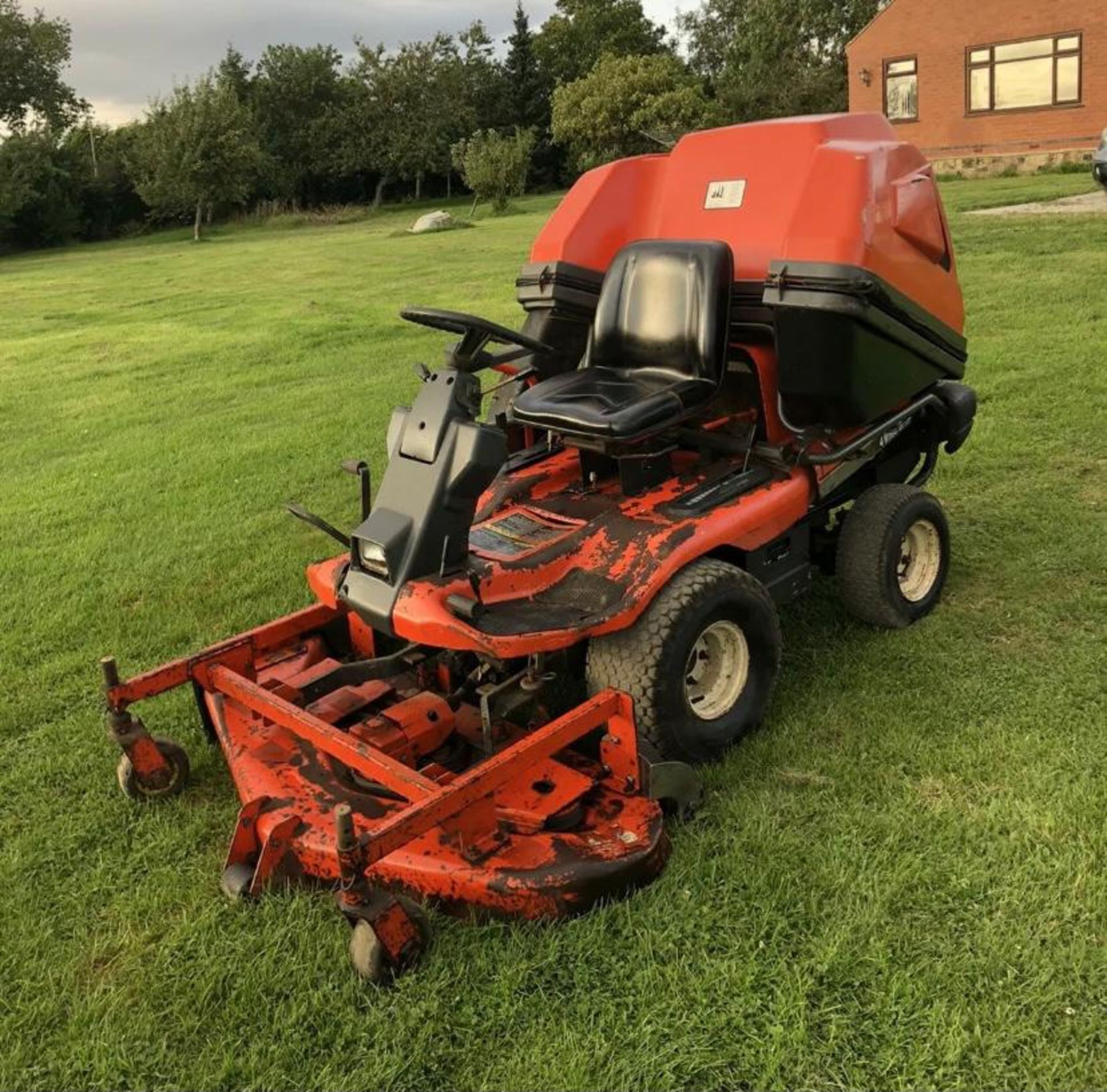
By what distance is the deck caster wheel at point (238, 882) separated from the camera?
2.55 m

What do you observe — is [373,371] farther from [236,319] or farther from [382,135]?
[382,135]

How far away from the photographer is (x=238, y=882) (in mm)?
2566

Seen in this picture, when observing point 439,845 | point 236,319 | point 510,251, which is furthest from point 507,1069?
point 510,251

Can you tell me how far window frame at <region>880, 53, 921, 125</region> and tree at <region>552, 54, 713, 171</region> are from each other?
31.6ft

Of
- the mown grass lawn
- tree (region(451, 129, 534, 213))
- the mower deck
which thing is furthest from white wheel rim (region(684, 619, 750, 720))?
tree (region(451, 129, 534, 213))

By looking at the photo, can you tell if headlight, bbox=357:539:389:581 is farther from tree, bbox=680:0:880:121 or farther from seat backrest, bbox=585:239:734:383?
tree, bbox=680:0:880:121

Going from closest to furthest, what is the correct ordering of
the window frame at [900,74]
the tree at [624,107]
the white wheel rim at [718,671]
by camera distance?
the white wheel rim at [718,671]
the window frame at [900,74]
the tree at [624,107]

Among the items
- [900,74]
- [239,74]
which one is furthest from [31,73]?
[900,74]

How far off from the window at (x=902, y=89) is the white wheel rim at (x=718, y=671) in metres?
25.2

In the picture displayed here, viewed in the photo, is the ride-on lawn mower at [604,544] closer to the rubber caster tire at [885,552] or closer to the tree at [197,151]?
the rubber caster tire at [885,552]

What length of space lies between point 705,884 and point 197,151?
33.5 metres

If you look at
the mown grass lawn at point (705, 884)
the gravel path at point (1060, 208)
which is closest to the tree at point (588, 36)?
the gravel path at point (1060, 208)

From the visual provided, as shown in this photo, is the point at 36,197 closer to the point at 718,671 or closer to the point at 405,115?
the point at 405,115

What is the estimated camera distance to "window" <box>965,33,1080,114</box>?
22.7 m
